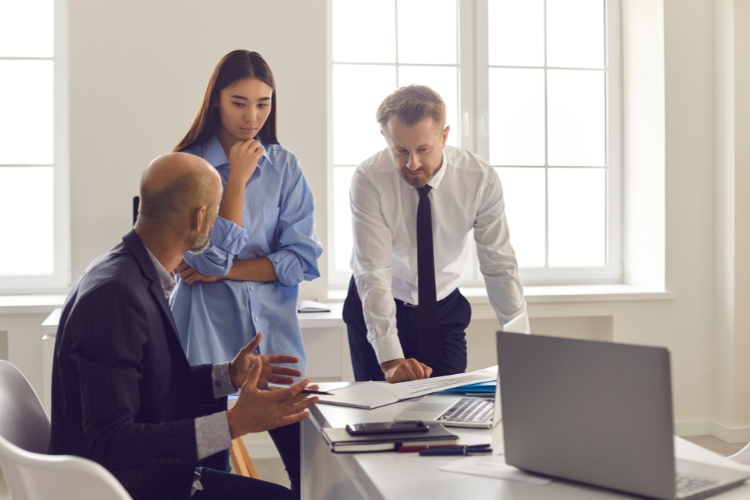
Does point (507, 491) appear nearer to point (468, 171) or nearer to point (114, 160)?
point (468, 171)

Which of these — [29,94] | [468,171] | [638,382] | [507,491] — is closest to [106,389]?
[507,491]

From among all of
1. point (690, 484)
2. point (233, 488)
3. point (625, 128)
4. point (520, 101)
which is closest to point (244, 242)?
point (233, 488)

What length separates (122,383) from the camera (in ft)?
4.89

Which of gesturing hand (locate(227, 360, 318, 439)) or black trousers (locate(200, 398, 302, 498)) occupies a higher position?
gesturing hand (locate(227, 360, 318, 439))

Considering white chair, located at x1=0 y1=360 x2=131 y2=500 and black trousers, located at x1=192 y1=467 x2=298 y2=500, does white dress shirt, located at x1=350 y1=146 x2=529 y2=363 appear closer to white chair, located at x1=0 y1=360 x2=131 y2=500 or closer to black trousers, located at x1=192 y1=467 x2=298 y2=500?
black trousers, located at x1=192 y1=467 x2=298 y2=500

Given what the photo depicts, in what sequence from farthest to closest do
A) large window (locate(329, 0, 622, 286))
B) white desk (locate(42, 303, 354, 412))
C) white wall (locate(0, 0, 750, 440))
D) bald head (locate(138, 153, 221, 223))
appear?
large window (locate(329, 0, 622, 286)), white wall (locate(0, 0, 750, 440)), white desk (locate(42, 303, 354, 412)), bald head (locate(138, 153, 221, 223))

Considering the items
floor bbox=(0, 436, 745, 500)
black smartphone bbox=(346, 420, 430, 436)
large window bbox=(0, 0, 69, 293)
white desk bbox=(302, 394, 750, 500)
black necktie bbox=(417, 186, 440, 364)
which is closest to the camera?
white desk bbox=(302, 394, 750, 500)

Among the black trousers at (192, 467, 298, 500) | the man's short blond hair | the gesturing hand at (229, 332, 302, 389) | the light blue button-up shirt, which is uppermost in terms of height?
the man's short blond hair

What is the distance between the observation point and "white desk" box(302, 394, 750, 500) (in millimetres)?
1278

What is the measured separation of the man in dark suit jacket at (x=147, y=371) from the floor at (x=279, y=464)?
2.00 meters

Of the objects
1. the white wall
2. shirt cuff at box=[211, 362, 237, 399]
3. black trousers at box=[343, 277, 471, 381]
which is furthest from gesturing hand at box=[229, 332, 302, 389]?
the white wall

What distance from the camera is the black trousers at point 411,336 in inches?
103

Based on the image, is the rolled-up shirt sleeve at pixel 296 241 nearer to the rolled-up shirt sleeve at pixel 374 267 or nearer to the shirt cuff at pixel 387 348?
the rolled-up shirt sleeve at pixel 374 267

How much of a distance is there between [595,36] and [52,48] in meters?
2.93
